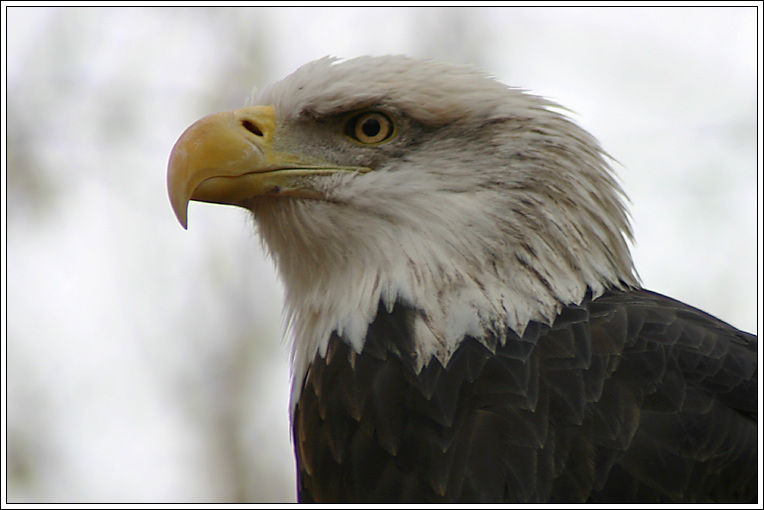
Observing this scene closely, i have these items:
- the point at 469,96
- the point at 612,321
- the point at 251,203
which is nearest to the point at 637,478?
the point at 612,321

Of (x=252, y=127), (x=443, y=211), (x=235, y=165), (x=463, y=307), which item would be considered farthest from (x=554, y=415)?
(x=252, y=127)

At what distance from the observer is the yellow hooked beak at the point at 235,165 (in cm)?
260

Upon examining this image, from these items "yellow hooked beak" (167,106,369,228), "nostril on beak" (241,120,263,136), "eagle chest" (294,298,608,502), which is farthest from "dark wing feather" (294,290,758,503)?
"nostril on beak" (241,120,263,136)

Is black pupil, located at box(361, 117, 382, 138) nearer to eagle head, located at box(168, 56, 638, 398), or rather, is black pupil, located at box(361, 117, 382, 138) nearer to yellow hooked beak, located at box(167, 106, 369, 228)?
eagle head, located at box(168, 56, 638, 398)

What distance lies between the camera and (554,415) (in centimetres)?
216

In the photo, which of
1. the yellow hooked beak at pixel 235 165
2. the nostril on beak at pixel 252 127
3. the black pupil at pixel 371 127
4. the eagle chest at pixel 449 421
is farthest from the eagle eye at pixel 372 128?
the eagle chest at pixel 449 421

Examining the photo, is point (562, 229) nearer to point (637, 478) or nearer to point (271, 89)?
point (637, 478)

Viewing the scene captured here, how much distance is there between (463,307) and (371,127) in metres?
0.69

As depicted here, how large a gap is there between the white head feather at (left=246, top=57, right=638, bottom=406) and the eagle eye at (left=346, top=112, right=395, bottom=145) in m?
0.03

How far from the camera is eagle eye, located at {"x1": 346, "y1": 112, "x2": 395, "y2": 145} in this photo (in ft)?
8.84

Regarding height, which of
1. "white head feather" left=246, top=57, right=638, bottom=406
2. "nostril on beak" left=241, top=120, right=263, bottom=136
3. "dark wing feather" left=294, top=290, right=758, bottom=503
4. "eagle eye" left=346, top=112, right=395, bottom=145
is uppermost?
"nostril on beak" left=241, top=120, right=263, bottom=136

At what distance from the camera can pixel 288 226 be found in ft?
9.07

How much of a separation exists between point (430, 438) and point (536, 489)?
0.32m

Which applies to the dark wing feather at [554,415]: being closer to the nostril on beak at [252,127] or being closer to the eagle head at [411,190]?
the eagle head at [411,190]
